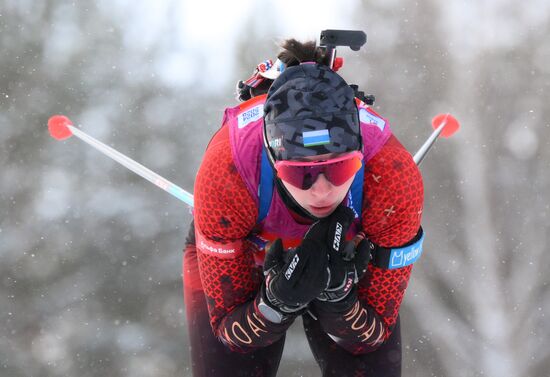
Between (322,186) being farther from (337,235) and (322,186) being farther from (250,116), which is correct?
(250,116)

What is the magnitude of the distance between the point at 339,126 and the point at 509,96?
20.9 ft

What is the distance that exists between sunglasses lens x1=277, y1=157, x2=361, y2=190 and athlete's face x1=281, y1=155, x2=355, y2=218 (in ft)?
0.04

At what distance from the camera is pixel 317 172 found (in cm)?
201

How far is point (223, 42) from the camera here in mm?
8164

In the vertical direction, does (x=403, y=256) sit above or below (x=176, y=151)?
above

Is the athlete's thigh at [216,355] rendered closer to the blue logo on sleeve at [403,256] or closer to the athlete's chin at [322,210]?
the blue logo on sleeve at [403,256]

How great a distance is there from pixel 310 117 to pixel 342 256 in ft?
1.64

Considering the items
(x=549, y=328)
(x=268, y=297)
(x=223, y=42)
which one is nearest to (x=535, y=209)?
(x=549, y=328)

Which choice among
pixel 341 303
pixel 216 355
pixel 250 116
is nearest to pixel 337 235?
pixel 341 303

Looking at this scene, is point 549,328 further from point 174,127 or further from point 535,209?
point 174,127

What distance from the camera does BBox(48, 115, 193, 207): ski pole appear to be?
344 cm

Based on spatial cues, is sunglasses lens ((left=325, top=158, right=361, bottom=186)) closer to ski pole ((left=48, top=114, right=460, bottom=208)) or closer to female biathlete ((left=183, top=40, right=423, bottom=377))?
female biathlete ((left=183, top=40, right=423, bottom=377))

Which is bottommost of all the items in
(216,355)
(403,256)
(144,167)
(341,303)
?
(216,355)

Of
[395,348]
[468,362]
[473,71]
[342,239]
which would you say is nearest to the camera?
[342,239]
